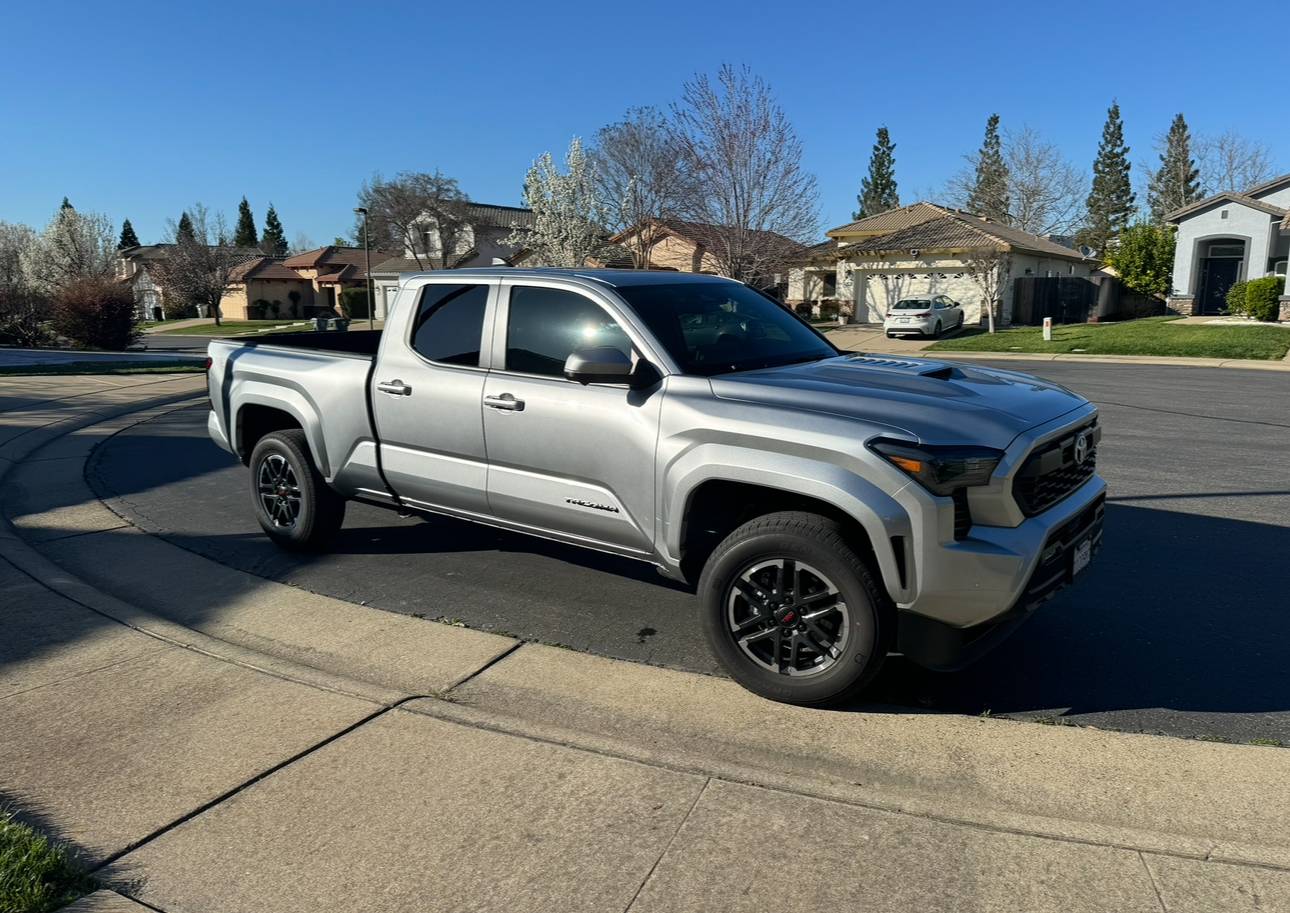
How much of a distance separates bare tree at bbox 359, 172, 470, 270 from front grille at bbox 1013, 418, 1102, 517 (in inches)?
2134

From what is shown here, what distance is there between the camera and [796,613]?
12.9 feet

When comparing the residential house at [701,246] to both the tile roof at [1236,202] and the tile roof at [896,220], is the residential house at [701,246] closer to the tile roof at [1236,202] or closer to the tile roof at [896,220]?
the tile roof at [896,220]

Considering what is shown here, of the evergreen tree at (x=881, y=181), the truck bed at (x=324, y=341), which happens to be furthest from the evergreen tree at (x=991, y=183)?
the truck bed at (x=324, y=341)

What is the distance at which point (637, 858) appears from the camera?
A: 2969 mm

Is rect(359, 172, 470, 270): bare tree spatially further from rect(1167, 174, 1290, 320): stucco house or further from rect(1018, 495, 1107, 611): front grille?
rect(1018, 495, 1107, 611): front grille

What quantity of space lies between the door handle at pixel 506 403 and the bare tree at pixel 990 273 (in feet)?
110

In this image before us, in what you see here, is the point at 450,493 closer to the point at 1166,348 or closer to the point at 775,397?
the point at 775,397

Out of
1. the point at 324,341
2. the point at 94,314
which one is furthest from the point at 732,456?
the point at 94,314

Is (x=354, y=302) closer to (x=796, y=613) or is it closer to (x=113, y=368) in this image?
(x=113, y=368)

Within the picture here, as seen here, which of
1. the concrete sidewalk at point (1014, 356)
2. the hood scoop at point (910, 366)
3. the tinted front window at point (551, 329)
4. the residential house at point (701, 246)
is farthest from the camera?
the residential house at point (701, 246)

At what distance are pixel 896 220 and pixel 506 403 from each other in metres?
45.2

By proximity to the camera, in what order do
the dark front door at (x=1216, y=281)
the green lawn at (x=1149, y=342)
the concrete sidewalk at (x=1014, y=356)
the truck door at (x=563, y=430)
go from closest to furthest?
the truck door at (x=563, y=430), the concrete sidewalk at (x=1014, y=356), the green lawn at (x=1149, y=342), the dark front door at (x=1216, y=281)

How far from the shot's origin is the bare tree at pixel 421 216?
56094 millimetres

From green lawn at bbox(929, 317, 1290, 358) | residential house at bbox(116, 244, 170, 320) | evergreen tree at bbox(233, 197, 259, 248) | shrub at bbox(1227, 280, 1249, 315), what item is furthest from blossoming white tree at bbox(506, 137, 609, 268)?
evergreen tree at bbox(233, 197, 259, 248)
